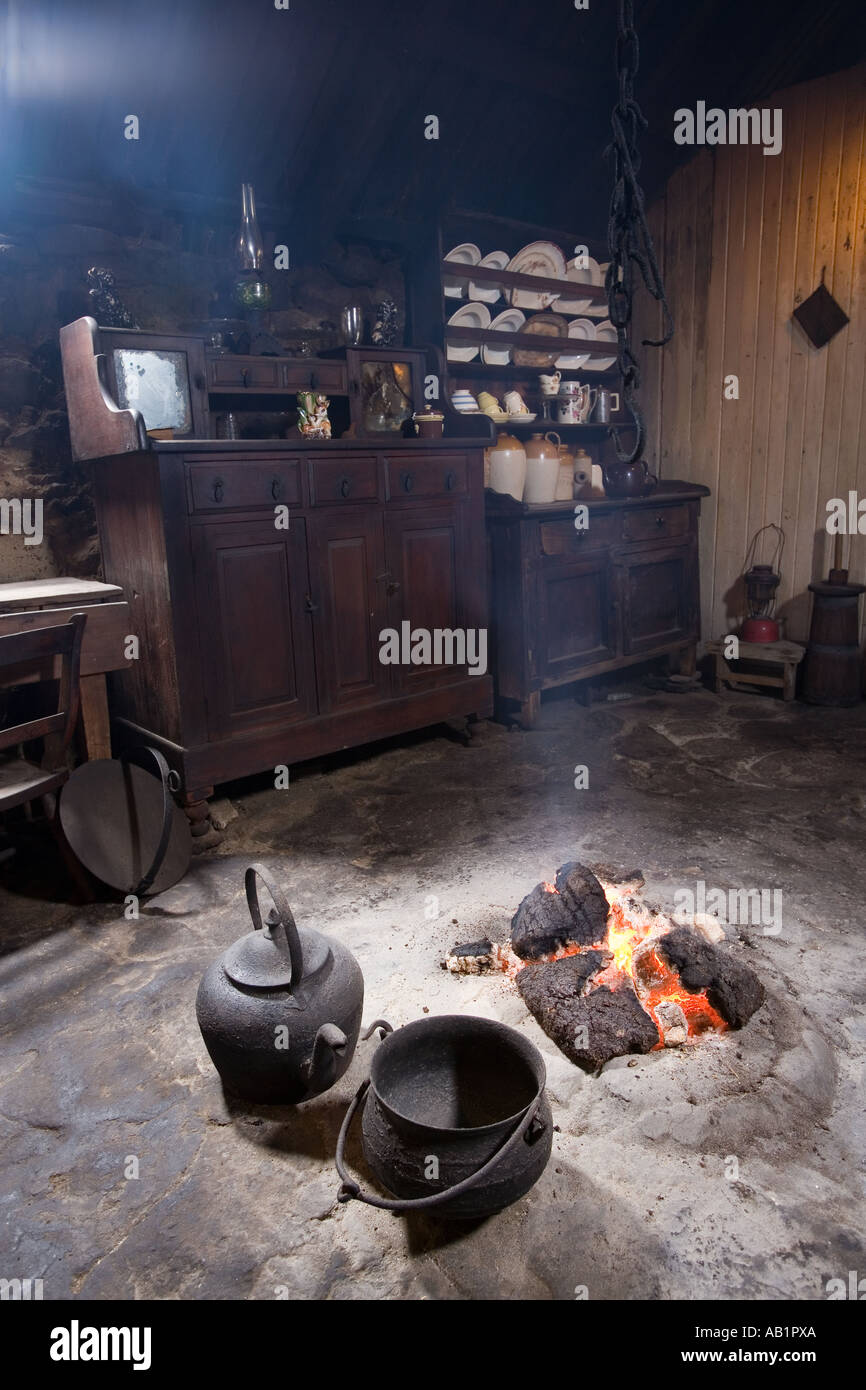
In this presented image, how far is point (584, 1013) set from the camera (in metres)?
2.11

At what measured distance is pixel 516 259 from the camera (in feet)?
16.5

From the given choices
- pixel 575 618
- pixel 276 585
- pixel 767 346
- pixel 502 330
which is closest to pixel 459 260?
pixel 502 330

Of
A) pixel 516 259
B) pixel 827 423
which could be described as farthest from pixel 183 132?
pixel 827 423

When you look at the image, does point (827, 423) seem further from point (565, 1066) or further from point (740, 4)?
point (565, 1066)

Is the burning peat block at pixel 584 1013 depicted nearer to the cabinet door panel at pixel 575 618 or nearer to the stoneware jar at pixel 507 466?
the cabinet door panel at pixel 575 618

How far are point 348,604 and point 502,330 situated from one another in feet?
7.38

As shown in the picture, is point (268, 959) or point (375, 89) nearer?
point (268, 959)

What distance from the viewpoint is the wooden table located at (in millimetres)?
3154

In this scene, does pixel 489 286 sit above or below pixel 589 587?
above

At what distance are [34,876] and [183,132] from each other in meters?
3.20

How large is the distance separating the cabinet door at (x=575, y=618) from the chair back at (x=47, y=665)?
8.16 feet

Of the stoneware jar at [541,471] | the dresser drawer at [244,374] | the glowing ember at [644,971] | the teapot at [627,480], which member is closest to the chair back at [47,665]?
the glowing ember at [644,971]

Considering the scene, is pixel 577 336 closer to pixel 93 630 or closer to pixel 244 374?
pixel 244 374

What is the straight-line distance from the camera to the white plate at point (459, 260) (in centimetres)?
470
